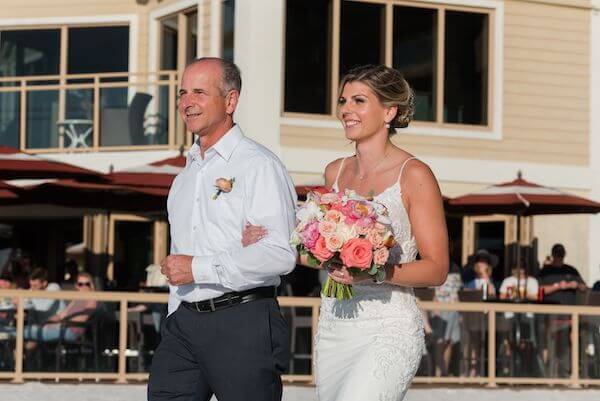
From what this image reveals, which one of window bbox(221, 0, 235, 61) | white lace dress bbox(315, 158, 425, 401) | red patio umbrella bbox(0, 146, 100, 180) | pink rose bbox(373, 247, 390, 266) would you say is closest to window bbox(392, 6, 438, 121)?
window bbox(221, 0, 235, 61)

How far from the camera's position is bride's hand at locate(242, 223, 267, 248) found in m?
5.40

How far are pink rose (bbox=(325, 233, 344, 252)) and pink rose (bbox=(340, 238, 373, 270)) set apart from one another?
5 cm

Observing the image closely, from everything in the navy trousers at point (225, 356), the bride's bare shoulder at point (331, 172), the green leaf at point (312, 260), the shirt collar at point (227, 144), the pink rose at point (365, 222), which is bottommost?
the navy trousers at point (225, 356)

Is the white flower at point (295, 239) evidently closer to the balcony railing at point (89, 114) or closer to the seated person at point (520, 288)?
the seated person at point (520, 288)

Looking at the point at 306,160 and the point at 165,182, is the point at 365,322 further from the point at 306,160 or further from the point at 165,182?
the point at 306,160

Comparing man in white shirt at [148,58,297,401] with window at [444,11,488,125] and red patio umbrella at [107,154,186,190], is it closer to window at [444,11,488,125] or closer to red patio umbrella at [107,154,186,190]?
red patio umbrella at [107,154,186,190]

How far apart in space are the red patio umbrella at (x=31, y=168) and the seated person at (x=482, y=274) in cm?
504

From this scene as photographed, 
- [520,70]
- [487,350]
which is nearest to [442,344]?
[487,350]

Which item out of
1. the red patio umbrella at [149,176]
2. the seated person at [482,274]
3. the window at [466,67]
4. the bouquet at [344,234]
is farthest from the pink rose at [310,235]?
the window at [466,67]

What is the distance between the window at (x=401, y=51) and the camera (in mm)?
21328

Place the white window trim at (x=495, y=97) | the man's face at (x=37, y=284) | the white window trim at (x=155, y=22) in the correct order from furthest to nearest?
the white window trim at (x=155, y=22)
the white window trim at (x=495, y=97)
the man's face at (x=37, y=284)

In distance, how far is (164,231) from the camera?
23422 millimetres

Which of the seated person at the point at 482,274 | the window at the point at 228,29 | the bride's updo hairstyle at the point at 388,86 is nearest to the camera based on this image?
the bride's updo hairstyle at the point at 388,86

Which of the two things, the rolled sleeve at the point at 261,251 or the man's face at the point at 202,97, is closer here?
the rolled sleeve at the point at 261,251
